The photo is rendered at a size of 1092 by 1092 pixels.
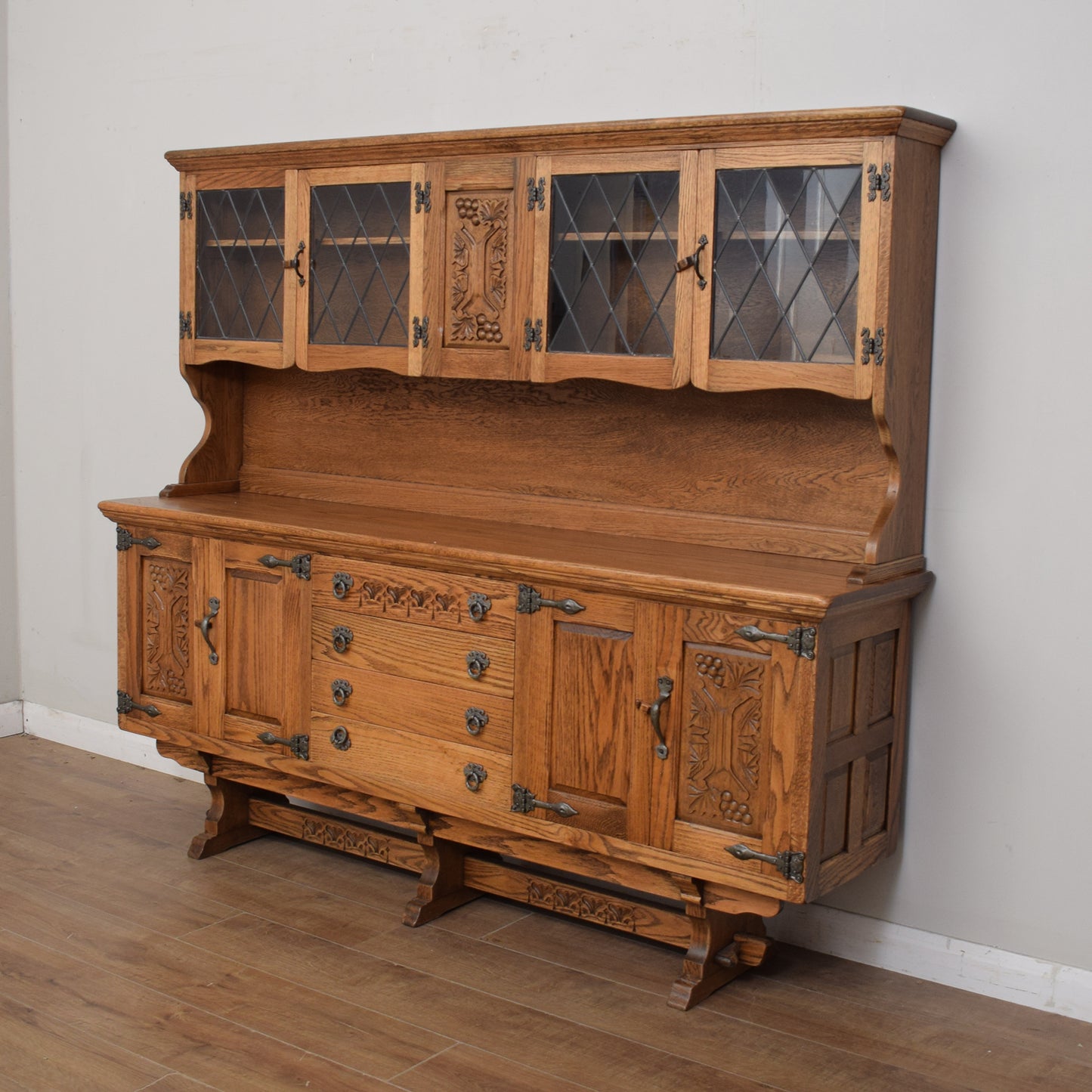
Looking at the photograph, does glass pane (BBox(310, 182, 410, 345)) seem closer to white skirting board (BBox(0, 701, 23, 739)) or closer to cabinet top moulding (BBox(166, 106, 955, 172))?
cabinet top moulding (BBox(166, 106, 955, 172))

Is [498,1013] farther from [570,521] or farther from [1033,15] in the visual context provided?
[1033,15]

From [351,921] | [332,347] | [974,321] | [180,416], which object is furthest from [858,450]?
[180,416]

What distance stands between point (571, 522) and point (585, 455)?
0.61ft

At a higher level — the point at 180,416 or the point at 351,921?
the point at 180,416

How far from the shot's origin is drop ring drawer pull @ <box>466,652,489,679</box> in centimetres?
328

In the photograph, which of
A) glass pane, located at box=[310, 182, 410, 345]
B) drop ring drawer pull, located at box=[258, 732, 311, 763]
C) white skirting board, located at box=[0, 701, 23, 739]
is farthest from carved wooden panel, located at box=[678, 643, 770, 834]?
white skirting board, located at box=[0, 701, 23, 739]

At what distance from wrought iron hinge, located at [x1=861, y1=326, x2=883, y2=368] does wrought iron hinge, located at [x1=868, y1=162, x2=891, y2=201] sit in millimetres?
274

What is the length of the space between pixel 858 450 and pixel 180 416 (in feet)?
7.97

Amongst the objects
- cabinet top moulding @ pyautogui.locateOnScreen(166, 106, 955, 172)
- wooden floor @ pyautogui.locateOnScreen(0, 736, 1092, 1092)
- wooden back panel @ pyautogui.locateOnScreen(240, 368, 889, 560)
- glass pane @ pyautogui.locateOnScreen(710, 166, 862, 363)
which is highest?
cabinet top moulding @ pyautogui.locateOnScreen(166, 106, 955, 172)

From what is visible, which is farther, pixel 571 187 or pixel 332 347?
pixel 332 347

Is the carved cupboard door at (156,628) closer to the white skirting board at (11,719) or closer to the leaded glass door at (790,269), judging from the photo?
the white skirting board at (11,719)

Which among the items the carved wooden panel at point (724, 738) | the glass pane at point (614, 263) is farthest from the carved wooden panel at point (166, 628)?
the carved wooden panel at point (724, 738)

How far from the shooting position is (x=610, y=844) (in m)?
3.12

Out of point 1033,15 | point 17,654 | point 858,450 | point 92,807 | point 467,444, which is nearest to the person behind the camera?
point 1033,15
